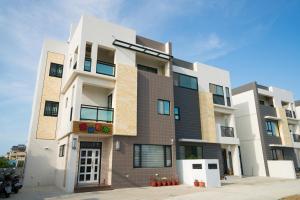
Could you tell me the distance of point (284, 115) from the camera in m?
24.8

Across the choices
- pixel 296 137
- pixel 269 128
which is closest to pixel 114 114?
pixel 269 128

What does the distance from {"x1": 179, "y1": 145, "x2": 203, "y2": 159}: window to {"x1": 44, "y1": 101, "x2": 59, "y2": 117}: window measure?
32.6 feet

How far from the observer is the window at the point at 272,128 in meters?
23.0

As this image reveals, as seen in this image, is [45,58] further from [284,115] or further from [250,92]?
[284,115]

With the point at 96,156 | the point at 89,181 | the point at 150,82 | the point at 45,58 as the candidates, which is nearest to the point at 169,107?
the point at 150,82

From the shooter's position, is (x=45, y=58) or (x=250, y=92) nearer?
(x=45, y=58)

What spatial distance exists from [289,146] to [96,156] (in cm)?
2129

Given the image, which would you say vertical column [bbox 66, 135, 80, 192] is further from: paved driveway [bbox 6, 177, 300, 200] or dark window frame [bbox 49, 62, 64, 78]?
dark window frame [bbox 49, 62, 64, 78]

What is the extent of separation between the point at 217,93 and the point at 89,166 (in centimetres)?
1318

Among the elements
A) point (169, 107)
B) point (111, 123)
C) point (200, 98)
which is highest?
point (200, 98)

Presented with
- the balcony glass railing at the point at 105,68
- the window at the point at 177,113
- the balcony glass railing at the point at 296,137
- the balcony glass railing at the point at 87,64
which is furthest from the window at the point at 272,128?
the balcony glass railing at the point at 87,64

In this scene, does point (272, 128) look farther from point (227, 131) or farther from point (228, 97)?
point (227, 131)

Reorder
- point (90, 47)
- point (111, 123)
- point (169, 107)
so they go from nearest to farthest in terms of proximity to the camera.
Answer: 1. point (111, 123)
2. point (90, 47)
3. point (169, 107)

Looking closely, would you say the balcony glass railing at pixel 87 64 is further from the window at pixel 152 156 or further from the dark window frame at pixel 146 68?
the window at pixel 152 156
